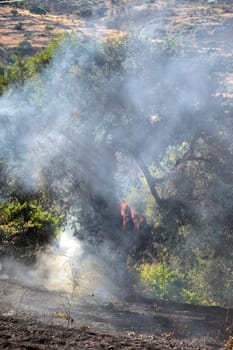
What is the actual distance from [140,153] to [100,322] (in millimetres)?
4442

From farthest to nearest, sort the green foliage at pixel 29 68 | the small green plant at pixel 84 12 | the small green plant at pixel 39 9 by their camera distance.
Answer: the small green plant at pixel 39 9 < the small green plant at pixel 84 12 < the green foliage at pixel 29 68

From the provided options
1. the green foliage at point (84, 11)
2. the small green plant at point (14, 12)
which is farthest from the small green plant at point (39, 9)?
the green foliage at point (84, 11)

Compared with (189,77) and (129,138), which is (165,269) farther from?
(189,77)

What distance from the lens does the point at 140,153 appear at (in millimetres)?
11359

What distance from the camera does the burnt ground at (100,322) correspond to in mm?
6688

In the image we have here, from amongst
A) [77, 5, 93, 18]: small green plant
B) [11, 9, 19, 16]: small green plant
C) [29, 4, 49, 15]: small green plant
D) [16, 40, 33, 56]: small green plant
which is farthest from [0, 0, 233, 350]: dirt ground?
[29, 4, 49, 15]: small green plant

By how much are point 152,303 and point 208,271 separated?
Result: 1.46 meters

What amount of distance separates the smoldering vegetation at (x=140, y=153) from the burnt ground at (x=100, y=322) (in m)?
0.83

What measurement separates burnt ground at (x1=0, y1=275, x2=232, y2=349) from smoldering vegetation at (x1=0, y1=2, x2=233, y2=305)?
32.7 inches

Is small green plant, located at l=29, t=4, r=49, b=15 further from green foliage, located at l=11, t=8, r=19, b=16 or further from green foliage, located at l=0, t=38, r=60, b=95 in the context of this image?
green foliage, located at l=0, t=38, r=60, b=95

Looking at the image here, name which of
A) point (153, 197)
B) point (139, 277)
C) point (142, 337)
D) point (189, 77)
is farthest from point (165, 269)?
point (189, 77)

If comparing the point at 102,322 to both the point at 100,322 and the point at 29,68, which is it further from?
the point at 29,68

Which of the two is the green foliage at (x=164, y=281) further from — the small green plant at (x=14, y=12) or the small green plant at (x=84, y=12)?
the small green plant at (x=14, y=12)

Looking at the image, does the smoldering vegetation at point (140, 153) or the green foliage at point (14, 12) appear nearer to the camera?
the smoldering vegetation at point (140, 153)
